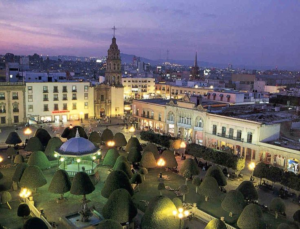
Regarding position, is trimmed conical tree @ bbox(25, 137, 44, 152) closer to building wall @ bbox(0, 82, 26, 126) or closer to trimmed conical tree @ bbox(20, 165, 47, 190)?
trimmed conical tree @ bbox(20, 165, 47, 190)

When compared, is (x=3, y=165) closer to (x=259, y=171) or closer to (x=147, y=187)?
(x=147, y=187)

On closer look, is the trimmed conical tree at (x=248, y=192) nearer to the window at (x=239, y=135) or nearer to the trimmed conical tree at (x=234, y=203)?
the trimmed conical tree at (x=234, y=203)

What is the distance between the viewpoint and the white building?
7256 centimetres

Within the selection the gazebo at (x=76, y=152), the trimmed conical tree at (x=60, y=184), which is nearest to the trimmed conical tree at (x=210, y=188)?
the trimmed conical tree at (x=60, y=184)

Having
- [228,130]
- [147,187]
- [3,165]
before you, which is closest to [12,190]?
[3,165]

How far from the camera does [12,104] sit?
7000cm

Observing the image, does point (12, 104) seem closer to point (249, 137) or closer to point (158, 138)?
point (158, 138)

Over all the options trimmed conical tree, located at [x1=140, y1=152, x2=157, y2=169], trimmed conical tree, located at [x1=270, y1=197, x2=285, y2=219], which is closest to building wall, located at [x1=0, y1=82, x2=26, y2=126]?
trimmed conical tree, located at [x1=140, y1=152, x2=157, y2=169]

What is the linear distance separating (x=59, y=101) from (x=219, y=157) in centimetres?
4724

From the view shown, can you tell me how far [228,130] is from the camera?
167 ft

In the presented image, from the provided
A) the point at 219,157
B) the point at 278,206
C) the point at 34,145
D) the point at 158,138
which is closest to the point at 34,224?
the point at 278,206

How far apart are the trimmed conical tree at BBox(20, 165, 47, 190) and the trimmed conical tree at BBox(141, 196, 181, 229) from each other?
13.2 m

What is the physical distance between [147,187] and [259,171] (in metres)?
13.2

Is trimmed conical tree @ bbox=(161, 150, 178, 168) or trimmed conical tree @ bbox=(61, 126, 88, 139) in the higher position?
trimmed conical tree @ bbox=(61, 126, 88, 139)
